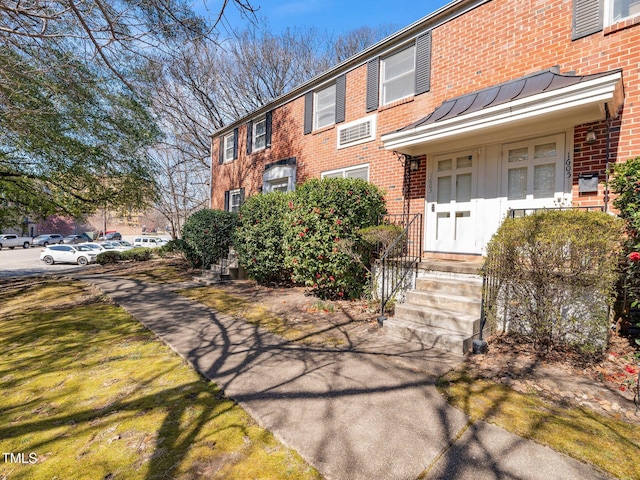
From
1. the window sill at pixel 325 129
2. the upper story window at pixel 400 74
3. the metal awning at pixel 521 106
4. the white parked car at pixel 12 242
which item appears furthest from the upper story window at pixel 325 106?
the white parked car at pixel 12 242

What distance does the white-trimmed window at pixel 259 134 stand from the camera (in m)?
12.4

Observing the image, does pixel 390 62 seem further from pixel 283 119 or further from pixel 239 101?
pixel 239 101

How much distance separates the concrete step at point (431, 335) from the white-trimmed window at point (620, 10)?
559 cm

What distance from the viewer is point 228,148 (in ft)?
49.2

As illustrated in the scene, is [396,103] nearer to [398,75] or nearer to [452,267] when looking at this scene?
[398,75]

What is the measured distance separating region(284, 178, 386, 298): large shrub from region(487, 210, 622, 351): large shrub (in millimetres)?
2837

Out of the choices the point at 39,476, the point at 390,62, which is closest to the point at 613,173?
the point at 390,62

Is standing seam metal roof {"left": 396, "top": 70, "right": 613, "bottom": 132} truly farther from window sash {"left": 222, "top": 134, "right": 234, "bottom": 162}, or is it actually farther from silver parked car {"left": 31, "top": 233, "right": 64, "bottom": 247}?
silver parked car {"left": 31, "top": 233, "right": 64, "bottom": 247}

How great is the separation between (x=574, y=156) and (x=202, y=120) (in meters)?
21.8

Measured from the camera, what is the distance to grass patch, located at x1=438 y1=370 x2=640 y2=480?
2.23m

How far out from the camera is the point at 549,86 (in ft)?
14.9

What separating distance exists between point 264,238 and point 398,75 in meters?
5.55

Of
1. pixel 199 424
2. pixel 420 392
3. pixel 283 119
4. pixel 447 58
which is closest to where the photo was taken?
pixel 199 424

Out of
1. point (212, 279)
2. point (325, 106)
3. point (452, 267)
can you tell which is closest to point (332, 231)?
point (452, 267)
